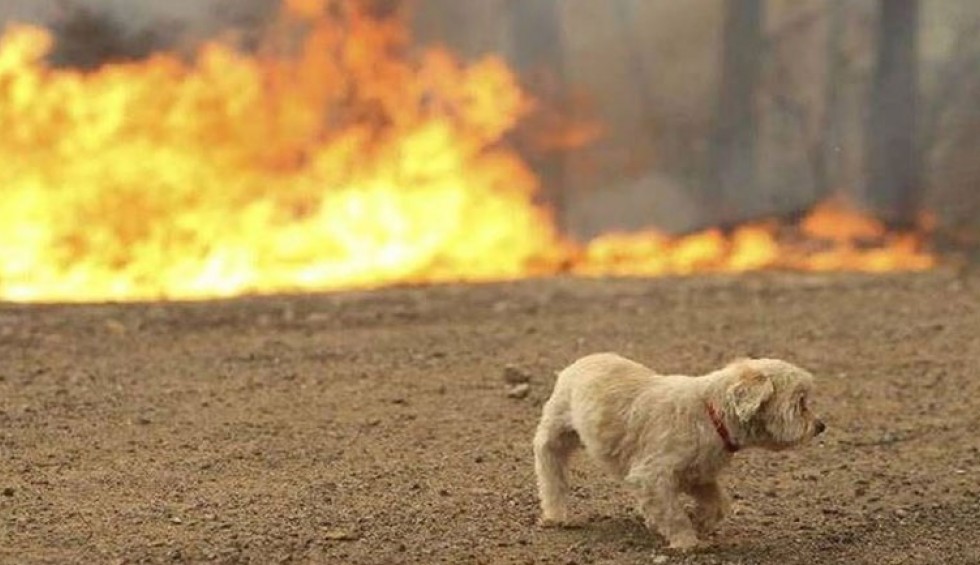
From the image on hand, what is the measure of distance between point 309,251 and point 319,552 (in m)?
11.3

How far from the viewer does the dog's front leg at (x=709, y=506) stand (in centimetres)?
756

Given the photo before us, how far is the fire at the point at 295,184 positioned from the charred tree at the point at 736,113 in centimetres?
65

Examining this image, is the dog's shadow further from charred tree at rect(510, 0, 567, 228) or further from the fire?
charred tree at rect(510, 0, 567, 228)

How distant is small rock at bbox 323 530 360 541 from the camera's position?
7.68m

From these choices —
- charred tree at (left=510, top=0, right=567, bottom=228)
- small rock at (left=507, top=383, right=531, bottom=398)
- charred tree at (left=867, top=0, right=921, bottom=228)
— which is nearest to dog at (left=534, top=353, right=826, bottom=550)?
small rock at (left=507, top=383, right=531, bottom=398)

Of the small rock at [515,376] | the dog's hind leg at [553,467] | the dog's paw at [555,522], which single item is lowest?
the dog's paw at [555,522]

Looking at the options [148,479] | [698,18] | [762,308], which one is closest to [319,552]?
[148,479]

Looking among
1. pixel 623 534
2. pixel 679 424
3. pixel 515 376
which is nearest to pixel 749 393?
pixel 679 424

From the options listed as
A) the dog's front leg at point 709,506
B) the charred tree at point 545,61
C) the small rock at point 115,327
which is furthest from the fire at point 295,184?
the dog's front leg at point 709,506

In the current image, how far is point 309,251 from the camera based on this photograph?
18.6 m

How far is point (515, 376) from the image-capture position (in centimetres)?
1166

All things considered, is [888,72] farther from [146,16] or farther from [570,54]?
[146,16]

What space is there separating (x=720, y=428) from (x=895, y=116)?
14.5 m

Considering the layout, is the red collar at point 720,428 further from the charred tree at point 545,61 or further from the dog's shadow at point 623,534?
the charred tree at point 545,61
